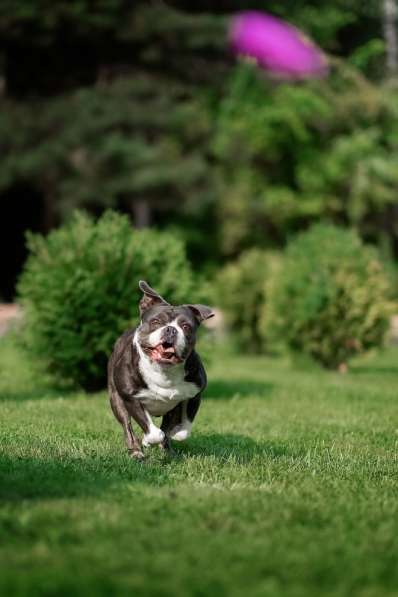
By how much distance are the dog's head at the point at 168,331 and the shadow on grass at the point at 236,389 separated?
18.5ft

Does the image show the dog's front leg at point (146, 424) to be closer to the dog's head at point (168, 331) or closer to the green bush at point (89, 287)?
the dog's head at point (168, 331)

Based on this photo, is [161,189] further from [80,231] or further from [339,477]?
[339,477]

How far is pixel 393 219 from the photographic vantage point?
3791cm

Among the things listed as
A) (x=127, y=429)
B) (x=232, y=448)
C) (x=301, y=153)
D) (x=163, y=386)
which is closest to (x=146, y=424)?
(x=163, y=386)

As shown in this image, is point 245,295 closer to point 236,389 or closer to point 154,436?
point 236,389

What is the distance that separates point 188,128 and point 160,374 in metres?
29.4

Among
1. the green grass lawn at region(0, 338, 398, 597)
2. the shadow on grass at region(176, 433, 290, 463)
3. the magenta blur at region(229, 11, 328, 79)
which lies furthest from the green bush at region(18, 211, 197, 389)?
the magenta blur at region(229, 11, 328, 79)

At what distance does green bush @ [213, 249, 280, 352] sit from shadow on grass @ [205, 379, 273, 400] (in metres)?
5.87

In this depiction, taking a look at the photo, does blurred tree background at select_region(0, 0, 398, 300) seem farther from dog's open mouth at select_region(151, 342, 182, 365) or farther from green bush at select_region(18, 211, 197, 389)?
dog's open mouth at select_region(151, 342, 182, 365)

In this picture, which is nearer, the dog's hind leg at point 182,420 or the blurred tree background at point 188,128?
the dog's hind leg at point 182,420

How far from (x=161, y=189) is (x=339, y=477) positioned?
1045 inches

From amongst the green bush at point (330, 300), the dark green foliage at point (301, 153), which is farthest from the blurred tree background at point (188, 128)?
the green bush at point (330, 300)

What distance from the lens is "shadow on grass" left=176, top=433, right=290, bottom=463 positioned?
6.88 metres

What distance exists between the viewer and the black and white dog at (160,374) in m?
6.05
